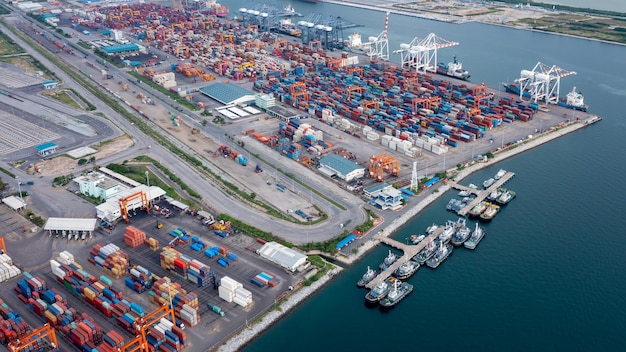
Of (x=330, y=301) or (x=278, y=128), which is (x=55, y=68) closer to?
(x=278, y=128)

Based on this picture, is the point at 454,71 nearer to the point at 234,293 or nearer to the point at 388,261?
the point at 388,261

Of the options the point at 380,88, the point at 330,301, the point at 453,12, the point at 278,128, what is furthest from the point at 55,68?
the point at 453,12

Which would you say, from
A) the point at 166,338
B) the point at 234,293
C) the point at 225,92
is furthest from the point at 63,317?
the point at 225,92

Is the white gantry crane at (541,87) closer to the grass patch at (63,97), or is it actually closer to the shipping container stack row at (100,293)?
the shipping container stack row at (100,293)

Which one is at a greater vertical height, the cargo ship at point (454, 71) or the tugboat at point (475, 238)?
the cargo ship at point (454, 71)

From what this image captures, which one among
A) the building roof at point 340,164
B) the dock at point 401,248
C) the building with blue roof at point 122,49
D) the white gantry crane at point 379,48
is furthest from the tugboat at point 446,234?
the building with blue roof at point 122,49

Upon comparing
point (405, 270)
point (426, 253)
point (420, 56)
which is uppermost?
point (420, 56)
